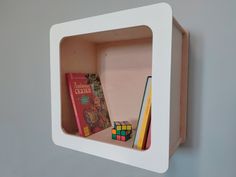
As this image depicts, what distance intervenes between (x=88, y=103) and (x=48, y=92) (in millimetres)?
399

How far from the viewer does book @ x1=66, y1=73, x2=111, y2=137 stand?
59 centimetres

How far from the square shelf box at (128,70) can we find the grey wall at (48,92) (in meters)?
0.06

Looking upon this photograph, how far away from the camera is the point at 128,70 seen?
0.69 meters

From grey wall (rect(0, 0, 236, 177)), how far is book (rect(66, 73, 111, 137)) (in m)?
0.24

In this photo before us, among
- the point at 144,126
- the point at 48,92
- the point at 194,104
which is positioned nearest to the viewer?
the point at 144,126

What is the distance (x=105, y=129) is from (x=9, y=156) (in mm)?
888

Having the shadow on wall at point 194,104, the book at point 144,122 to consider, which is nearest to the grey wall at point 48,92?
the shadow on wall at point 194,104

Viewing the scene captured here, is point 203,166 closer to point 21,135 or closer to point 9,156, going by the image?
point 21,135

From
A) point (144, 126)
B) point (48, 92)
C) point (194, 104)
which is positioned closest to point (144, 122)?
point (144, 126)

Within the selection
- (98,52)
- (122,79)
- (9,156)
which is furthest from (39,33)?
(9,156)

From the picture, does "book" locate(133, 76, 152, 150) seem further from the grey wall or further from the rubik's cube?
the grey wall

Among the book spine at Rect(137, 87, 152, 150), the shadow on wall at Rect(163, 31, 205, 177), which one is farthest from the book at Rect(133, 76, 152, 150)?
the shadow on wall at Rect(163, 31, 205, 177)

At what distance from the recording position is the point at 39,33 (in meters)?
0.95

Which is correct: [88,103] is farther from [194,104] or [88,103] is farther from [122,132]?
[194,104]
